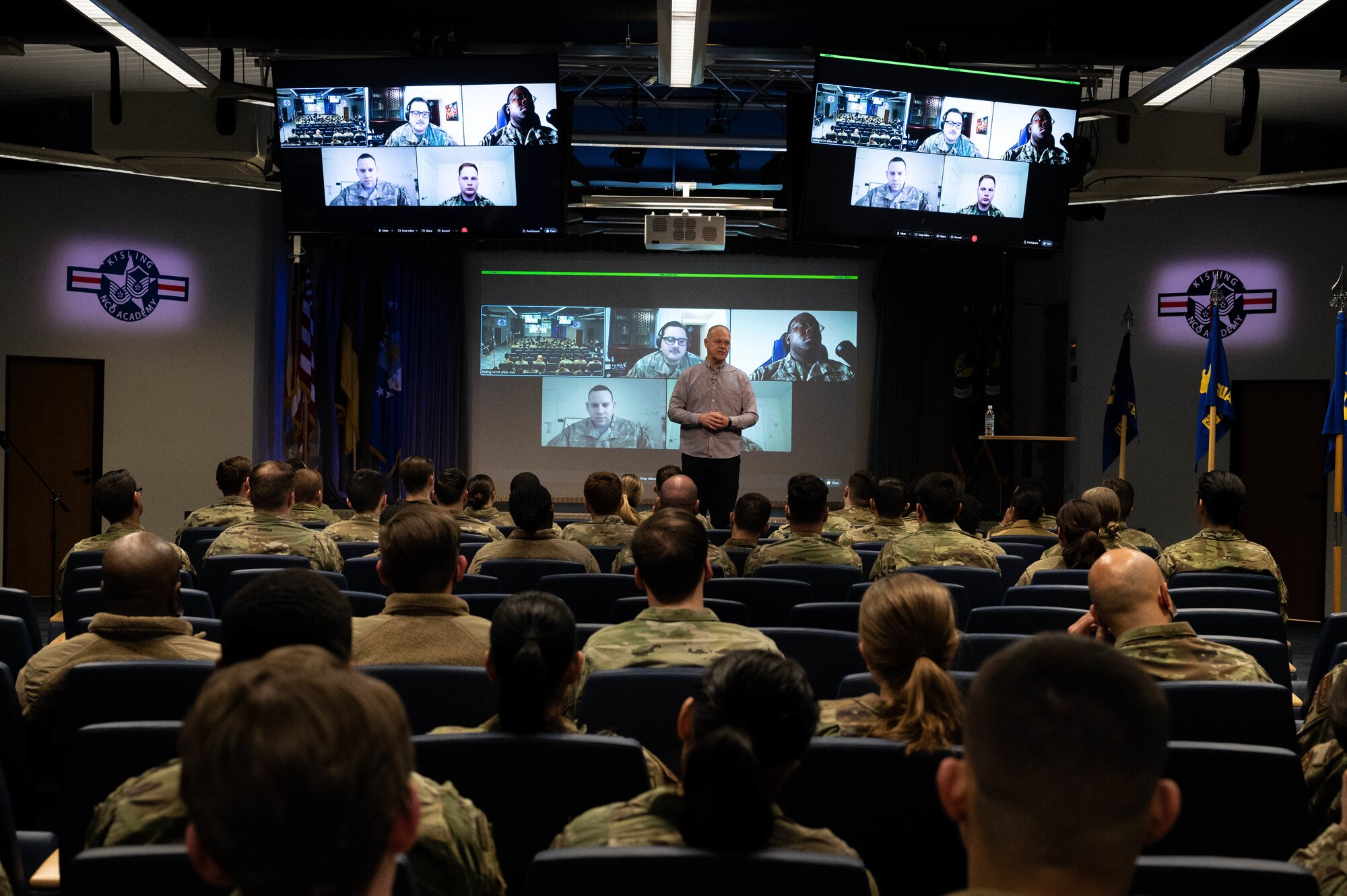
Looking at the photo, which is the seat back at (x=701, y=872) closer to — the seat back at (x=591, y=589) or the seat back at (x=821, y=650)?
the seat back at (x=821, y=650)

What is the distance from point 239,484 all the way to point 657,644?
455cm

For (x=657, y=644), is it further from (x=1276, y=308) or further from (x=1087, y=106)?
(x=1276, y=308)

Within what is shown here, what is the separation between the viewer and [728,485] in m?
7.79

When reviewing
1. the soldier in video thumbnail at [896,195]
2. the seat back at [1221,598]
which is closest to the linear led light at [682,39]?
the soldier in video thumbnail at [896,195]

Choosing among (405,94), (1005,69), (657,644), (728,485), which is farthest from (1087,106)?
(657,644)

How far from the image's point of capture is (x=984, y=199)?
6.10 meters

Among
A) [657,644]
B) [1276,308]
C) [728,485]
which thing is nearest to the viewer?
[657,644]

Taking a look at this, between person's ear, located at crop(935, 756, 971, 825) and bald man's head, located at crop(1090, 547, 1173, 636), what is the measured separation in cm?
203

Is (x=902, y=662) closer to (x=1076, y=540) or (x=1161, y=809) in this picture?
(x=1161, y=809)

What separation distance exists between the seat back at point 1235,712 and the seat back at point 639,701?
3.70 ft

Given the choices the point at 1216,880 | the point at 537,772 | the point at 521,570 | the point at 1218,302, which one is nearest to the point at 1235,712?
the point at 1216,880

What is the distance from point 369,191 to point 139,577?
363cm

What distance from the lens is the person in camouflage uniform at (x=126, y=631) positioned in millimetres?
2906

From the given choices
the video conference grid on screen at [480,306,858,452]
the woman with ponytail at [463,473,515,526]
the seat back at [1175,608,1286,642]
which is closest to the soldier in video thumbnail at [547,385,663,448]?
the video conference grid on screen at [480,306,858,452]
